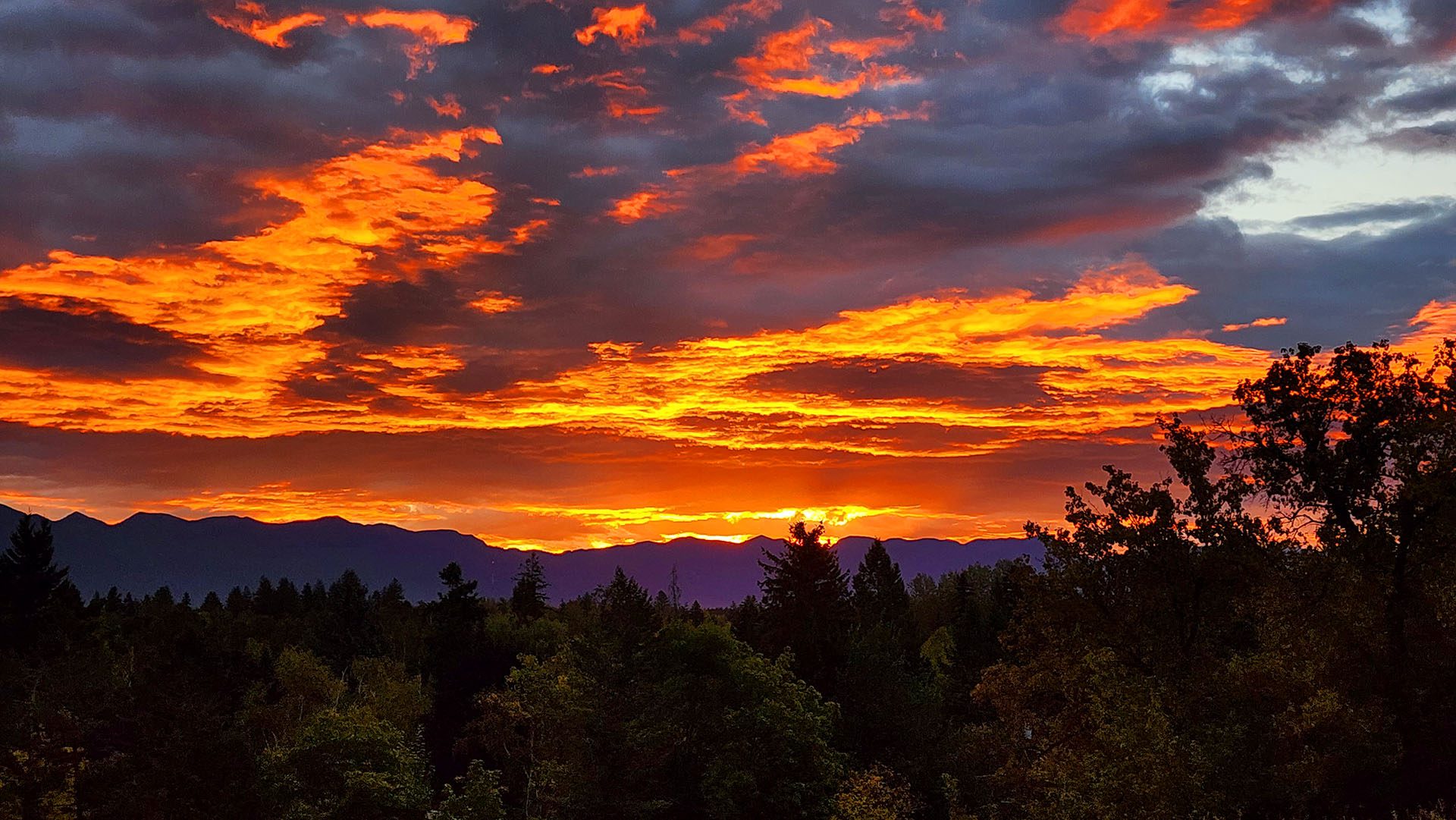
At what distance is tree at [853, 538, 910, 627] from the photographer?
14412 cm

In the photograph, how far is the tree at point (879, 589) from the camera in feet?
473

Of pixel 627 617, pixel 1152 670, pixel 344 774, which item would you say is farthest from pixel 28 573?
pixel 1152 670

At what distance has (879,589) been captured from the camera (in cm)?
15600

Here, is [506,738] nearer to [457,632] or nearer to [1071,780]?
[457,632]

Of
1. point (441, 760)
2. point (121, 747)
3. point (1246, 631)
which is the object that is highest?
point (1246, 631)

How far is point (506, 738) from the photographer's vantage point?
3265 inches

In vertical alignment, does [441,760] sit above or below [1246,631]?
below

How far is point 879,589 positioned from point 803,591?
50769mm

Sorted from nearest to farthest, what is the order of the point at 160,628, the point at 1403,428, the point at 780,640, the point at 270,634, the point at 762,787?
1. the point at 1403,428
2. the point at 762,787
3. the point at 780,640
4. the point at 160,628
5. the point at 270,634

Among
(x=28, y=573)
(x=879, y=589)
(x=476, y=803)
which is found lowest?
(x=476, y=803)

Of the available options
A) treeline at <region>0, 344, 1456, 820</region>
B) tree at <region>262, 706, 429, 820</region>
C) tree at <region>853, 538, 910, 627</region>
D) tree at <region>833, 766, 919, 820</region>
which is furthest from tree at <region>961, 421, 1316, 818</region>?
tree at <region>853, 538, 910, 627</region>

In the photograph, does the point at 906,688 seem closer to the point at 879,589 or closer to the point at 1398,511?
the point at 1398,511

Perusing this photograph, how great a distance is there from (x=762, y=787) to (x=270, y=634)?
86067 mm

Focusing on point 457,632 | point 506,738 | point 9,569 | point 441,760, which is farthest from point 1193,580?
point 9,569
